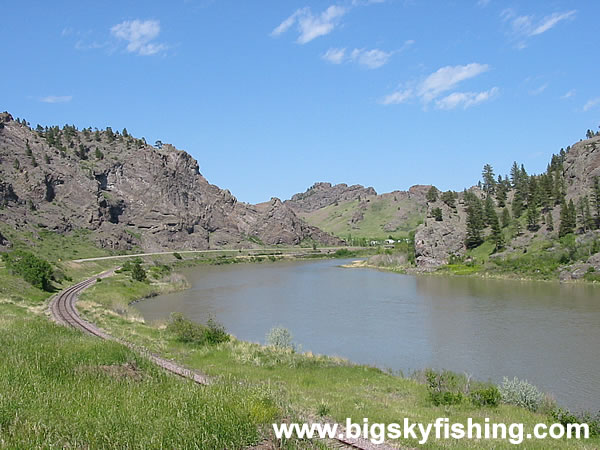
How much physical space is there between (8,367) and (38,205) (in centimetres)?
12955

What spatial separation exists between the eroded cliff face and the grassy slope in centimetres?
9425

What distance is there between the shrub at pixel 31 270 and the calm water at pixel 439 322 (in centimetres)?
1098

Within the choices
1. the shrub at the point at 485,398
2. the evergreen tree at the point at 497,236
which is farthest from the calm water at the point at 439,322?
the evergreen tree at the point at 497,236

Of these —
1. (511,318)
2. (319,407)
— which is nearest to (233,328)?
(511,318)

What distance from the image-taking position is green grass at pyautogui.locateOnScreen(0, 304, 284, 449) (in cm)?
805

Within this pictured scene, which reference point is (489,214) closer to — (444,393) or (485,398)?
(485,398)

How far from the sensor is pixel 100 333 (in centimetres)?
2955

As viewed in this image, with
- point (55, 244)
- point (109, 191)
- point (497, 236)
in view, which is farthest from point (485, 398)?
point (109, 191)

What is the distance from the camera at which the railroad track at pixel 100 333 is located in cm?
1086

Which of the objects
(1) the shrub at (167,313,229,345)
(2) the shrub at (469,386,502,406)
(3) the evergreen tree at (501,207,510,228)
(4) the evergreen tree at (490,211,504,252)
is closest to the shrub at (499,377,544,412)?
(2) the shrub at (469,386,502,406)

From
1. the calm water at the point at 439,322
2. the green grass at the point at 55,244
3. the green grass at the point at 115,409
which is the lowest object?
the calm water at the point at 439,322

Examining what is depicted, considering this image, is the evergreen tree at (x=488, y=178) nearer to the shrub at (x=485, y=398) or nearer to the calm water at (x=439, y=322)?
the calm water at (x=439, y=322)

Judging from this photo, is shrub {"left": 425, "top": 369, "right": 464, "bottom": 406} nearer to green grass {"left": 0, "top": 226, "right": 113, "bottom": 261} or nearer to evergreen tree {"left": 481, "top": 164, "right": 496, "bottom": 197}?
green grass {"left": 0, "top": 226, "right": 113, "bottom": 261}

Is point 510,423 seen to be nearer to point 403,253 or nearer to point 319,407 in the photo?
point 319,407
